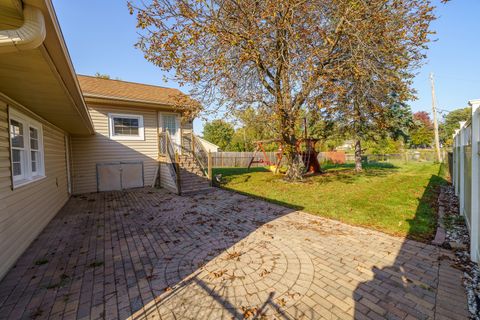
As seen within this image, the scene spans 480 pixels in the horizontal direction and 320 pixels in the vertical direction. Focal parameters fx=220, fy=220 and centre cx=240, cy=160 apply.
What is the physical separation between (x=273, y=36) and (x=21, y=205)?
843 cm

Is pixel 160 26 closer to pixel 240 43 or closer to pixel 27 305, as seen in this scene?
pixel 240 43

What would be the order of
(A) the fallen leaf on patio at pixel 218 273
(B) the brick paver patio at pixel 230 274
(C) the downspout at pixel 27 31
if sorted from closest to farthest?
(C) the downspout at pixel 27 31, (B) the brick paver patio at pixel 230 274, (A) the fallen leaf on patio at pixel 218 273

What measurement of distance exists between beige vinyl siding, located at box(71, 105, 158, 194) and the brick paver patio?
5.24m

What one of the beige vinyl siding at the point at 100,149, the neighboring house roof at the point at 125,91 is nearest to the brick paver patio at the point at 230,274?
the beige vinyl siding at the point at 100,149

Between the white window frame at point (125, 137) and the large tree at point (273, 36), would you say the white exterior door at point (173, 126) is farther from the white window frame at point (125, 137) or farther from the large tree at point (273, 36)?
the large tree at point (273, 36)

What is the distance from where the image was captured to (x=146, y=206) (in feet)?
24.2

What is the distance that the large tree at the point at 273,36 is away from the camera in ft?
21.3

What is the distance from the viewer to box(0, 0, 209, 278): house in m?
2.21

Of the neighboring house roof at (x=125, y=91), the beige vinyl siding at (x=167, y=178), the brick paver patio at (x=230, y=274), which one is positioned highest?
the neighboring house roof at (x=125, y=91)

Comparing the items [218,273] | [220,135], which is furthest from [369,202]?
[220,135]

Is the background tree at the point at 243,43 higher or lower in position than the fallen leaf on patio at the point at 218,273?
higher

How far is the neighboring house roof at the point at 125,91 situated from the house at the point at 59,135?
6 centimetres

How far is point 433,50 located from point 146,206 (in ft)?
37.6

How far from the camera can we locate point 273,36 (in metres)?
7.93
